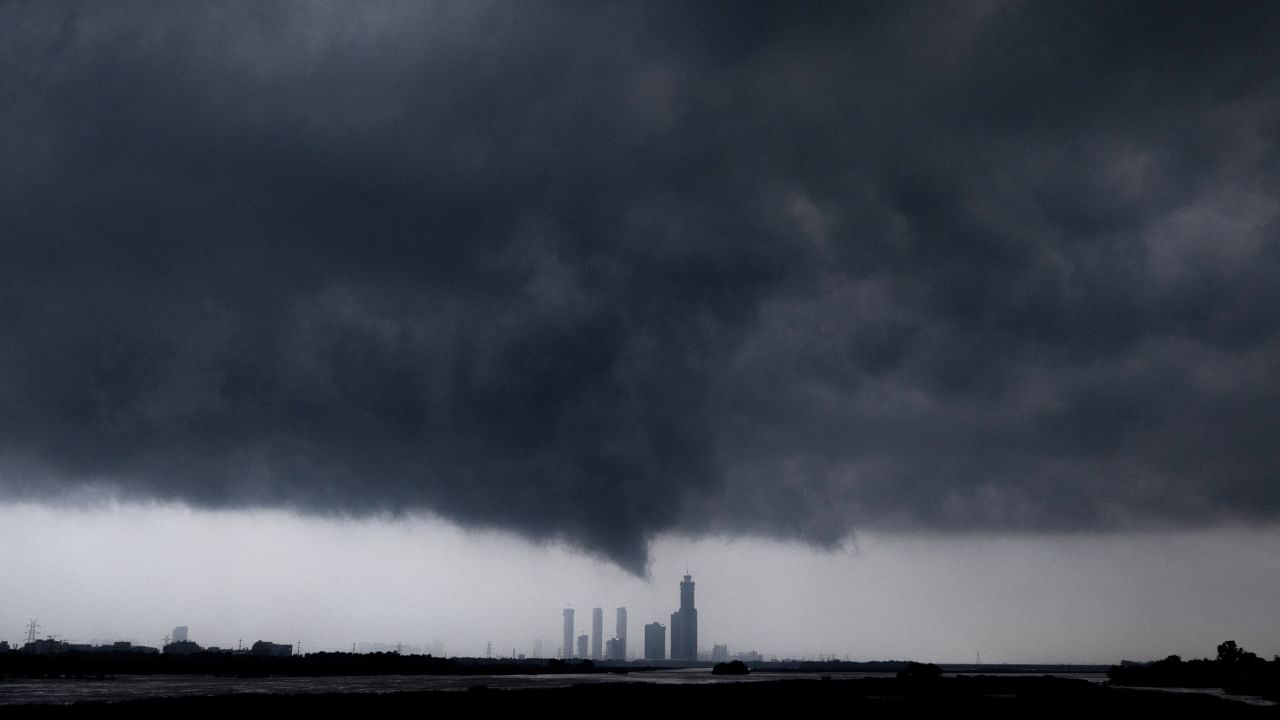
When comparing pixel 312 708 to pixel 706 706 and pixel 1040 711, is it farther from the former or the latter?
pixel 1040 711

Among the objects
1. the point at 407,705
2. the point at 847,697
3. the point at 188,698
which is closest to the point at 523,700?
the point at 407,705

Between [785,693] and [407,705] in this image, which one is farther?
[785,693]

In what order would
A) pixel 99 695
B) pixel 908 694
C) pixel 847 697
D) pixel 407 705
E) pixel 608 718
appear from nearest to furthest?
pixel 608 718 < pixel 407 705 < pixel 99 695 < pixel 847 697 < pixel 908 694

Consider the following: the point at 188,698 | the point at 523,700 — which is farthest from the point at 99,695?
the point at 523,700

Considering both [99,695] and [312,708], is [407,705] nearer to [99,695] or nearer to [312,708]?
[312,708]

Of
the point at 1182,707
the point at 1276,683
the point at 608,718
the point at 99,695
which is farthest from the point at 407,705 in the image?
the point at 1276,683

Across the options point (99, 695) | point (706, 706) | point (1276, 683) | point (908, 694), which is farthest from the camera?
point (1276, 683)

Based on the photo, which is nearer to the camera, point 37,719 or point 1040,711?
point 37,719

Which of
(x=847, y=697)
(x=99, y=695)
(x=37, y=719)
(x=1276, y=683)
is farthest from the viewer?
(x=1276, y=683)

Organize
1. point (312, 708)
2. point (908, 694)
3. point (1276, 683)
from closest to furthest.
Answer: point (312, 708) → point (908, 694) → point (1276, 683)
